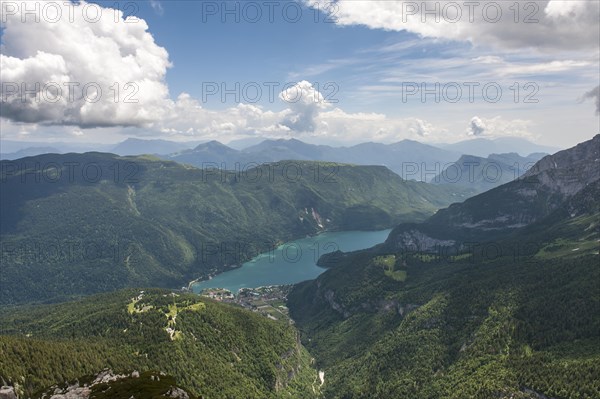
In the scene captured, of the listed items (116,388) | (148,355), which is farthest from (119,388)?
(148,355)

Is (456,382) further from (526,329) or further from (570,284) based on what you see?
(570,284)

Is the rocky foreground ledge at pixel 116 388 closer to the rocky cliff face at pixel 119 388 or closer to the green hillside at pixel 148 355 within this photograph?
the rocky cliff face at pixel 119 388

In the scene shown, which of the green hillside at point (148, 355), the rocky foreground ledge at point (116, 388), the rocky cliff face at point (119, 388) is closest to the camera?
the rocky foreground ledge at point (116, 388)

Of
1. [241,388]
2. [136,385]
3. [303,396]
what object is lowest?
[303,396]

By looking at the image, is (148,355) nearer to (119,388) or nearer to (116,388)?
(116,388)

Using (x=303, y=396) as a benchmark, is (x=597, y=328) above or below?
above

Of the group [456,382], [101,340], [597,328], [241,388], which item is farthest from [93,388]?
[597,328]

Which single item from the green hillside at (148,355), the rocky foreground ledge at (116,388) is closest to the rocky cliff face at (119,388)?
the rocky foreground ledge at (116,388)

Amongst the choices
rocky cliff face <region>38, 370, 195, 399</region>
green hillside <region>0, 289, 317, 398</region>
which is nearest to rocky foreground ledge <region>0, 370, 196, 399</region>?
rocky cliff face <region>38, 370, 195, 399</region>

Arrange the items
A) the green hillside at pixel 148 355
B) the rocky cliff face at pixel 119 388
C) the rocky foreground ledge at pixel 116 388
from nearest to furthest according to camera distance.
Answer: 1. the rocky foreground ledge at pixel 116 388
2. the rocky cliff face at pixel 119 388
3. the green hillside at pixel 148 355

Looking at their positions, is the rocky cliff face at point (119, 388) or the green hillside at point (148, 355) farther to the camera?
the green hillside at point (148, 355)

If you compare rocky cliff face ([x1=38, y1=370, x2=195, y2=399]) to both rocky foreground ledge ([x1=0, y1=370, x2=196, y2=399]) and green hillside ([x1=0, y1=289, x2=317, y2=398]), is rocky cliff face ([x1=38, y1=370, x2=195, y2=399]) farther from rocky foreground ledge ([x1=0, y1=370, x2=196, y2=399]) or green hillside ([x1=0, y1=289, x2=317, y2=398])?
green hillside ([x1=0, y1=289, x2=317, y2=398])
